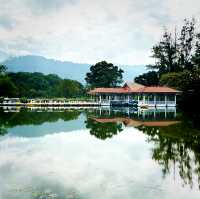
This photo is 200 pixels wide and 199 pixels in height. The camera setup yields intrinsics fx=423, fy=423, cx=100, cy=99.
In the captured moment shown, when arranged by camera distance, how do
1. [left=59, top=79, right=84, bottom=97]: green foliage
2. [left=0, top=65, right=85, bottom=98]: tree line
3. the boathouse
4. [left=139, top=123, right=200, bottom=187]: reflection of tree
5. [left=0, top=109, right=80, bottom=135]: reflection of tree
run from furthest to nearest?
[left=59, top=79, right=84, bottom=97]: green foliage
[left=0, top=65, right=85, bottom=98]: tree line
the boathouse
[left=0, top=109, right=80, bottom=135]: reflection of tree
[left=139, top=123, right=200, bottom=187]: reflection of tree

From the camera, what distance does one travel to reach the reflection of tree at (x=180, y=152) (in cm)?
1023

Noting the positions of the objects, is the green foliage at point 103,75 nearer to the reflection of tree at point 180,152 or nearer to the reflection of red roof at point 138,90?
the reflection of red roof at point 138,90

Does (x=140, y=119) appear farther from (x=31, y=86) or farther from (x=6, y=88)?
(x=31, y=86)

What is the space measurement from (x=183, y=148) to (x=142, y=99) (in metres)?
36.3

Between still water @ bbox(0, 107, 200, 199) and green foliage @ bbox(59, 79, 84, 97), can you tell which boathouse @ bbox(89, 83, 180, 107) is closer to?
green foliage @ bbox(59, 79, 84, 97)

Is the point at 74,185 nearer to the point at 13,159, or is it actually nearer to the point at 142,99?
the point at 13,159

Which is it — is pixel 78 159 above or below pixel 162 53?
below

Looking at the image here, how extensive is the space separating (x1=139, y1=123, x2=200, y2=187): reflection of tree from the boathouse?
83.4 ft

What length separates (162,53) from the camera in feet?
176

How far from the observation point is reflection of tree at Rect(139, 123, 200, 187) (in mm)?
10230

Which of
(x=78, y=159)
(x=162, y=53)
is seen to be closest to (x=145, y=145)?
(x=78, y=159)

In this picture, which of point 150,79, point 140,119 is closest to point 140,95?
point 150,79

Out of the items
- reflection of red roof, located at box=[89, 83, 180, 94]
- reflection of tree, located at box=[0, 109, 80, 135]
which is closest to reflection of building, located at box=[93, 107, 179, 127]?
reflection of tree, located at box=[0, 109, 80, 135]

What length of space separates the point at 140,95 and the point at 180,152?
118ft
